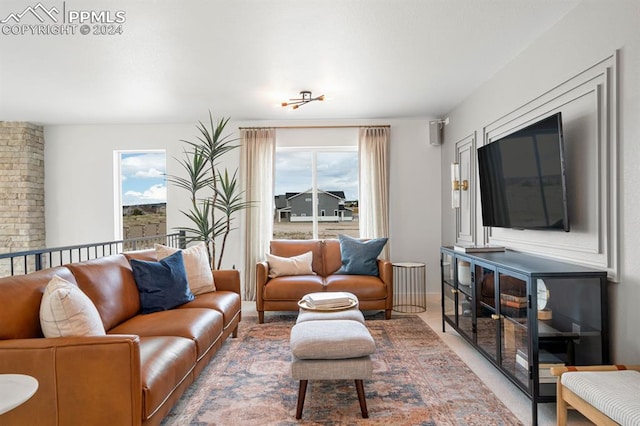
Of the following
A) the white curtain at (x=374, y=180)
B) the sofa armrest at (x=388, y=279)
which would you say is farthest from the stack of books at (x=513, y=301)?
the white curtain at (x=374, y=180)

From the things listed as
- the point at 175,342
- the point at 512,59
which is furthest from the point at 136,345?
the point at 512,59

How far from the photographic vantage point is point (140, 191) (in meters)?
5.82

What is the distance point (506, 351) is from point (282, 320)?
252cm

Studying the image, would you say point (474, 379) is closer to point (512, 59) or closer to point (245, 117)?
point (512, 59)

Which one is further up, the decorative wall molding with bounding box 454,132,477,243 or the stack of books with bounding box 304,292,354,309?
the decorative wall molding with bounding box 454,132,477,243

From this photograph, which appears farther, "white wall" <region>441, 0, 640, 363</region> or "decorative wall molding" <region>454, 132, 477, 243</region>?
"decorative wall molding" <region>454, 132, 477, 243</region>

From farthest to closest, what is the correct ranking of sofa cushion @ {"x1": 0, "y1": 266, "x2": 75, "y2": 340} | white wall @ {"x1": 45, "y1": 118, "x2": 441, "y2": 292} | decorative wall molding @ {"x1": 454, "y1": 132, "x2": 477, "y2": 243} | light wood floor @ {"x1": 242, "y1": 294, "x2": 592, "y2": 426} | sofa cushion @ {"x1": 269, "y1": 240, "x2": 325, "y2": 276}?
white wall @ {"x1": 45, "y1": 118, "x2": 441, "y2": 292}, sofa cushion @ {"x1": 269, "y1": 240, "x2": 325, "y2": 276}, decorative wall molding @ {"x1": 454, "y1": 132, "x2": 477, "y2": 243}, light wood floor @ {"x1": 242, "y1": 294, "x2": 592, "y2": 426}, sofa cushion @ {"x1": 0, "y1": 266, "x2": 75, "y2": 340}

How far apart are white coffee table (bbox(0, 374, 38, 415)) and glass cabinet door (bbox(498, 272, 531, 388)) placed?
2.36m

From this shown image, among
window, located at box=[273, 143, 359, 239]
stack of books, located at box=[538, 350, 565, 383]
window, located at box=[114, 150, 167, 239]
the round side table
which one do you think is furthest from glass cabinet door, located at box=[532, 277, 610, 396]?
window, located at box=[114, 150, 167, 239]

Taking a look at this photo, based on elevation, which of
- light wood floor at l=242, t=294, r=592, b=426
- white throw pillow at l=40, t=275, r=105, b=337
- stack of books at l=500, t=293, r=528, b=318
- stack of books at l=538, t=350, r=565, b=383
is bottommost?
light wood floor at l=242, t=294, r=592, b=426

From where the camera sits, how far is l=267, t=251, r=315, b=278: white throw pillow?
4.57 m

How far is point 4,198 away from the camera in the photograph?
17.4 feet

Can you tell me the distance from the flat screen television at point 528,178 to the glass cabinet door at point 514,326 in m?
0.53

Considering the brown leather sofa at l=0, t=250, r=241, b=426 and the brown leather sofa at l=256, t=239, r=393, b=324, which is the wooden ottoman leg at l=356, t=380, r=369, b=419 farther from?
the brown leather sofa at l=256, t=239, r=393, b=324
